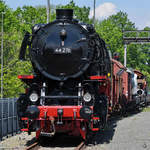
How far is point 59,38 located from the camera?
10547 millimetres

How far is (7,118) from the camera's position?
12875 millimetres

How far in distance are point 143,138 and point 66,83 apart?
335 cm

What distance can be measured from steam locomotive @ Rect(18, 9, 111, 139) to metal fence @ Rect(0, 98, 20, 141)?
2.01 m

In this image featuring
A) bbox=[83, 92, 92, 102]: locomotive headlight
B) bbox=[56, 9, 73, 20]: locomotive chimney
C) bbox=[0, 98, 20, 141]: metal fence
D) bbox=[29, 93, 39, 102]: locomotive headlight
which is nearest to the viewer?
bbox=[83, 92, 92, 102]: locomotive headlight

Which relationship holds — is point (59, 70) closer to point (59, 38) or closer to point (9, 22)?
point (59, 38)

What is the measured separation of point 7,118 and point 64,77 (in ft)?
11.5

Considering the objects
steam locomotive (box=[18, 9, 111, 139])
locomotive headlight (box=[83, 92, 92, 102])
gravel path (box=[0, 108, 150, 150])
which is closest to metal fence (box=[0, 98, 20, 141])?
gravel path (box=[0, 108, 150, 150])

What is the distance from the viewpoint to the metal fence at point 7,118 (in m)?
12.3

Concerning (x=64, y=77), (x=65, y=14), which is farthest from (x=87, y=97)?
(x=65, y=14)

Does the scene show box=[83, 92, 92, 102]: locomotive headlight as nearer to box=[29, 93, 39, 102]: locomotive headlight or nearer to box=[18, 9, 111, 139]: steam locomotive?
box=[18, 9, 111, 139]: steam locomotive

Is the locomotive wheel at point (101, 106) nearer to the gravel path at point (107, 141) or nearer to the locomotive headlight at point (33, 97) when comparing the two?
the gravel path at point (107, 141)

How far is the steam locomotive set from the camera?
10.3 meters

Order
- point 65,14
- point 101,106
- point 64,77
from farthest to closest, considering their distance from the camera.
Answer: point 65,14 < point 64,77 < point 101,106

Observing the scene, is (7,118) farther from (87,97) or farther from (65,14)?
(65,14)
